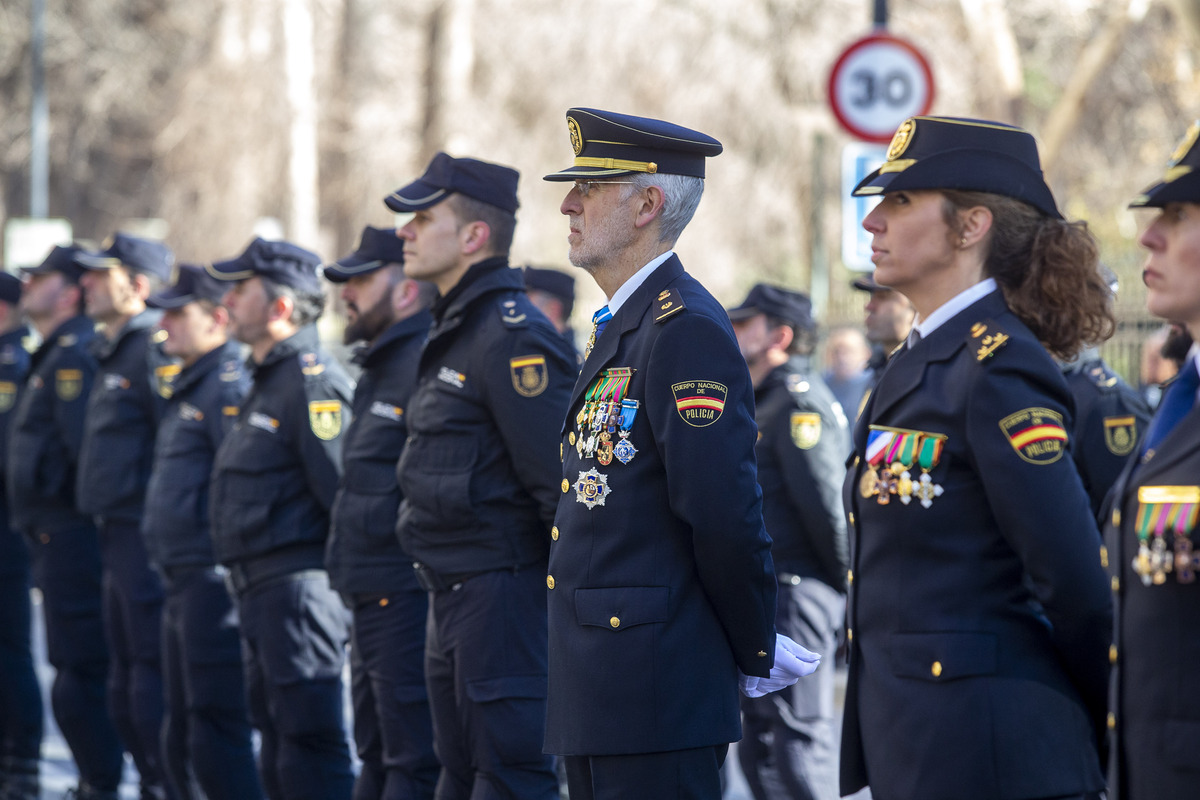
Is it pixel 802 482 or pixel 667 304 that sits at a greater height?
pixel 667 304

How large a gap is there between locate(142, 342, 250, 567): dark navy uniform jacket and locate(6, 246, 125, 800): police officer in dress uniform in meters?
1.22

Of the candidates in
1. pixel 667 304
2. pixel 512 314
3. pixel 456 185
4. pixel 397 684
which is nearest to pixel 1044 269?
pixel 667 304

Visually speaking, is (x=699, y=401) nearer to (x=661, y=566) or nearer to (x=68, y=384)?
(x=661, y=566)

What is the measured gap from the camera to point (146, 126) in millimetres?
28109

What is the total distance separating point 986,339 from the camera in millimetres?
2992

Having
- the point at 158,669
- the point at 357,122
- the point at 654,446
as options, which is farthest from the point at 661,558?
the point at 357,122

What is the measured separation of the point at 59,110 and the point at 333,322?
7876mm

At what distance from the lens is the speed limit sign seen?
8.05 metres

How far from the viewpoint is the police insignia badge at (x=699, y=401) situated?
3234mm

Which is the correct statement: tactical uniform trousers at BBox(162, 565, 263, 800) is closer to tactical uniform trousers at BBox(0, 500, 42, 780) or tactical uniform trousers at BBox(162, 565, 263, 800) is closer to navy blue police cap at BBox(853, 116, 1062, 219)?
tactical uniform trousers at BBox(0, 500, 42, 780)

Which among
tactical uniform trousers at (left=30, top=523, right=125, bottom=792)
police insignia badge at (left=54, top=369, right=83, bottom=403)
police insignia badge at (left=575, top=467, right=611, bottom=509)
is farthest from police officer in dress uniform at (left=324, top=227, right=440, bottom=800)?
police insignia badge at (left=54, top=369, right=83, bottom=403)

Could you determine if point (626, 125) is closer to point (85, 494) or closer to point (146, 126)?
point (85, 494)

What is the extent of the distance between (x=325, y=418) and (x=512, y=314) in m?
1.26

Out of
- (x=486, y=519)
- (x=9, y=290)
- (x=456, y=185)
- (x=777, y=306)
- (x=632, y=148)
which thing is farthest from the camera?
(x=9, y=290)
